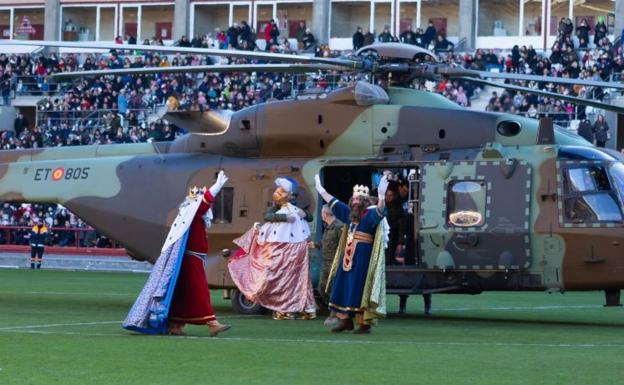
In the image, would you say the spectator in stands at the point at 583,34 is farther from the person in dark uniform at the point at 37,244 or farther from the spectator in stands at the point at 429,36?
the person in dark uniform at the point at 37,244

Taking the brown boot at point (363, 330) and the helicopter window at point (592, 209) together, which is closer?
the brown boot at point (363, 330)

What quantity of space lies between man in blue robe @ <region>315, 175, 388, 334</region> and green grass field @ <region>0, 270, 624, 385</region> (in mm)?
394

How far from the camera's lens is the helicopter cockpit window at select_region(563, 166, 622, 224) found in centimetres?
1961

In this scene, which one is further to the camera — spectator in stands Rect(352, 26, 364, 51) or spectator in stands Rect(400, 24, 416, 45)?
spectator in stands Rect(352, 26, 364, 51)

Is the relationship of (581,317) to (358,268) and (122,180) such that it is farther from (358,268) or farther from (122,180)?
(122,180)

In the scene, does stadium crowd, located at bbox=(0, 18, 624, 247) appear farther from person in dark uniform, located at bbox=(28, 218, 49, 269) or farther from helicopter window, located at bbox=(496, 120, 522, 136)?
helicopter window, located at bbox=(496, 120, 522, 136)

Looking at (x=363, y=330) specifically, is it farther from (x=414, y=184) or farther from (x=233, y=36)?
(x=233, y=36)

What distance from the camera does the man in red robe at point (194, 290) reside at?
646 inches

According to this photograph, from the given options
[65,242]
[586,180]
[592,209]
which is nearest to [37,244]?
[65,242]

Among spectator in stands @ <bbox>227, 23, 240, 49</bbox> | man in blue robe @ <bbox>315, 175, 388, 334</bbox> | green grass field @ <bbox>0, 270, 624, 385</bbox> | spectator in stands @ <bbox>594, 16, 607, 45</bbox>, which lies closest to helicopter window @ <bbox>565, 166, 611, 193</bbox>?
green grass field @ <bbox>0, 270, 624, 385</bbox>

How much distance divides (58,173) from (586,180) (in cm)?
909

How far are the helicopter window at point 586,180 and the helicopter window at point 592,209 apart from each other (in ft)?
0.38

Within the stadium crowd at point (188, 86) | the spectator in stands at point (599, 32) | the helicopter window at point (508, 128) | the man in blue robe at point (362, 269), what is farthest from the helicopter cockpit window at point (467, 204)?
the spectator in stands at point (599, 32)

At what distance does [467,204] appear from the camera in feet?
66.9
